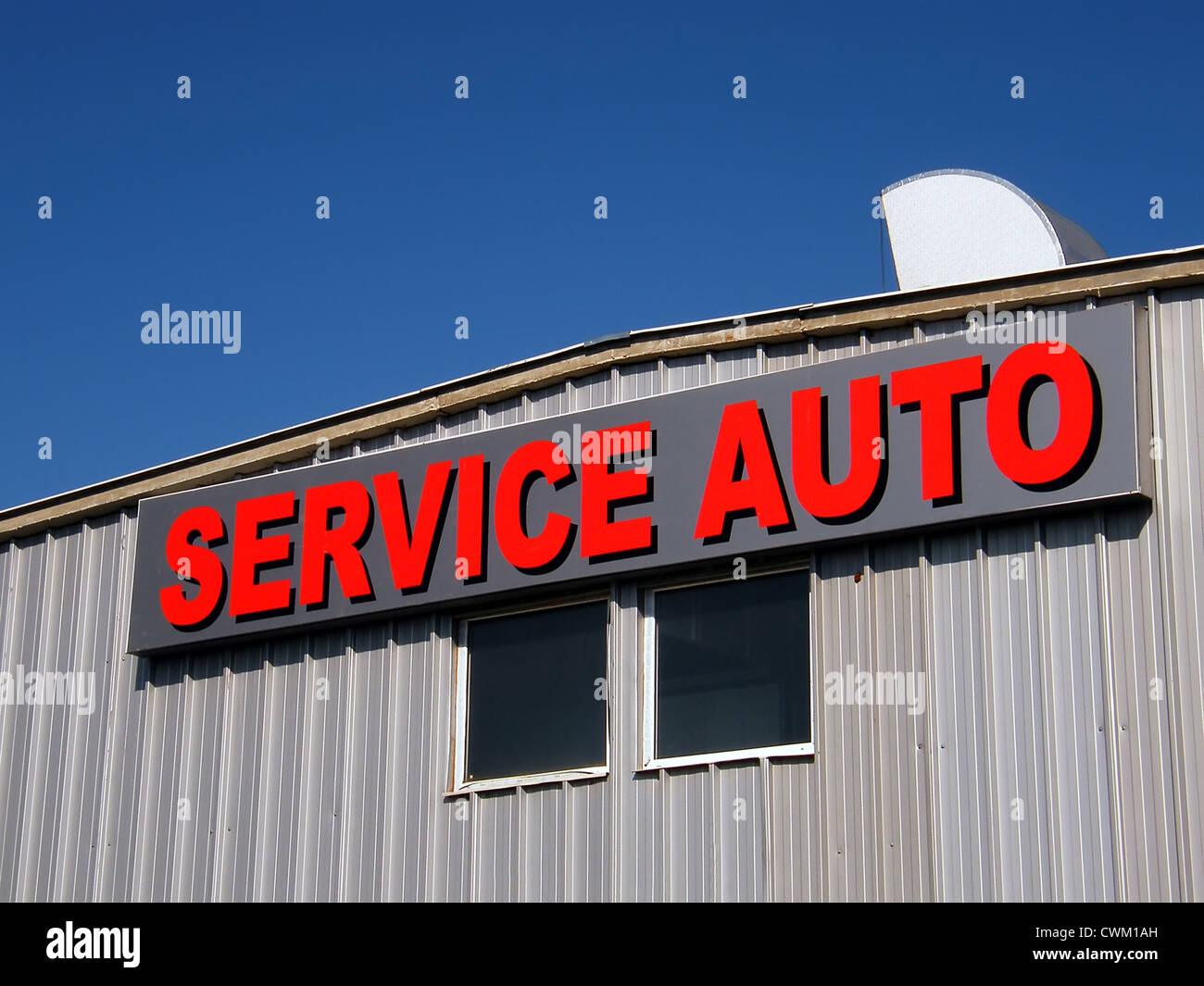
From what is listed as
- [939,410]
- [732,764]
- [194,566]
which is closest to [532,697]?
[732,764]

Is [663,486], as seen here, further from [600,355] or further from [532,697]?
[532,697]

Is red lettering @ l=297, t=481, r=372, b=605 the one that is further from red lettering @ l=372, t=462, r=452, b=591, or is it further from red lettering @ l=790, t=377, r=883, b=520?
red lettering @ l=790, t=377, r=883, b=520

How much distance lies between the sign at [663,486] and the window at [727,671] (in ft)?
1.27

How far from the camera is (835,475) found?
1166cm

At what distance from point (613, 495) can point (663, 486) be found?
1.47 feet

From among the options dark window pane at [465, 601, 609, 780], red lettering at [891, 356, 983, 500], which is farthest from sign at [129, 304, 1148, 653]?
dark window pane at [465, 601, 609, 780]

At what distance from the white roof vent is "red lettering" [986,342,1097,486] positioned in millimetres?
2984

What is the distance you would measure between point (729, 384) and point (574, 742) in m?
3.09

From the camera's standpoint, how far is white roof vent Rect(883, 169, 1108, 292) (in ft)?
46.3

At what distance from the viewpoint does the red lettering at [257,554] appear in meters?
14.6

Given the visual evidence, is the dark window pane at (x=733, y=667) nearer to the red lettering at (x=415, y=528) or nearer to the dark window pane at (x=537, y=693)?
the dark window pane at (x=537, y=693)

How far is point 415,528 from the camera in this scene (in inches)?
546

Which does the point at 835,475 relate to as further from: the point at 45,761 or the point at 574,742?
the point at 45,761
